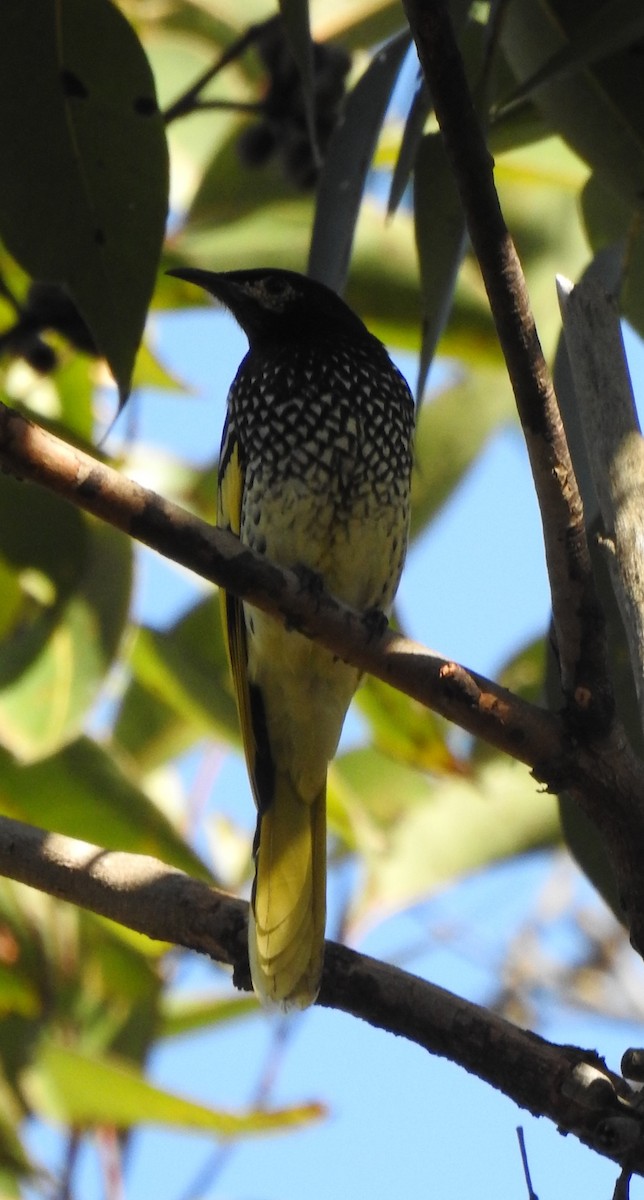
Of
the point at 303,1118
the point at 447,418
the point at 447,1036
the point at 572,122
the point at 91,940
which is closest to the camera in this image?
the point at 447,1036

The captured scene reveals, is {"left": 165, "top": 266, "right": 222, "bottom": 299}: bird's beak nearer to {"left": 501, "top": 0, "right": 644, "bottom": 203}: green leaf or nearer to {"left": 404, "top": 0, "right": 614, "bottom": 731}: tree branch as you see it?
{"left": 501, "top": 0, "right": 644, "bottom": 203}: green leaf

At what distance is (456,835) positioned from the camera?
4.70 metres

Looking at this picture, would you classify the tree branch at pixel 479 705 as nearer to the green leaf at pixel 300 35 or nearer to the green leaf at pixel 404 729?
the green leaf at pixel 300 35

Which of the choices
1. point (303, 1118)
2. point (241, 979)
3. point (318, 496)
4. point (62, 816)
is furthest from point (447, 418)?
point (241, 979)

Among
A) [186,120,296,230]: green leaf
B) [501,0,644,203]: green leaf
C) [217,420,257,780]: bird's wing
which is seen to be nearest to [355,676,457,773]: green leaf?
[217,420,257,780]: bird's wing

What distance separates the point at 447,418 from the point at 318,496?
51.4 inches

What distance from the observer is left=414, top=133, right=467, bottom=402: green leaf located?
331 cm

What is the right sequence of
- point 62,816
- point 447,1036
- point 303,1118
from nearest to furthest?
point 447,1036, point 303,1118, point 62,816

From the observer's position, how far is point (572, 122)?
11.3ft

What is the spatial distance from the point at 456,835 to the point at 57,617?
138 centimetres

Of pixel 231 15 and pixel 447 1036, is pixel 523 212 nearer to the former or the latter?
pixel 231 15

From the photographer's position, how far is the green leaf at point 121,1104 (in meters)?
3.78

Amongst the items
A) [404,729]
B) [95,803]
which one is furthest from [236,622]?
[404,729]

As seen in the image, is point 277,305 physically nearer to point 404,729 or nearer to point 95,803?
point 404,729
